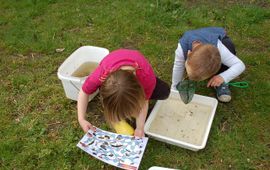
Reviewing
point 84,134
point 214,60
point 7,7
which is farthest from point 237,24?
point 7,7

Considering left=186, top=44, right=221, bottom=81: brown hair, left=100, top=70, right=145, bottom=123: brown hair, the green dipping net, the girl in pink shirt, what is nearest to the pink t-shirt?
the girl in pink shirt

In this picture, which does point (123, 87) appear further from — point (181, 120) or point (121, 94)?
point (181, 120)

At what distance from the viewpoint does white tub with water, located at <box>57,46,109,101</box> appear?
266 centimetres

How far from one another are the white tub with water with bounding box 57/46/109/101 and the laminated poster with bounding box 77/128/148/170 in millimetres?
457

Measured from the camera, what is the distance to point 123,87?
6.09 feet

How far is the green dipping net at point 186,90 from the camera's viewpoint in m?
2.58

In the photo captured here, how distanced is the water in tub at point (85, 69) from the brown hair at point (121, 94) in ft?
2.86

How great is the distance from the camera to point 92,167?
91.5 inches

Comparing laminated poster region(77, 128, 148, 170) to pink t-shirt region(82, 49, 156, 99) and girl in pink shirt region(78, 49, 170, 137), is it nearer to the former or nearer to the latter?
girl in pink shirt region(78, 49, 170, 137)

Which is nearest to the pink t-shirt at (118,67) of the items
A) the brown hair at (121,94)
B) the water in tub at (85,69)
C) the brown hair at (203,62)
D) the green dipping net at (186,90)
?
the brown hair at (121,94)

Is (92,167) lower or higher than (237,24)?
lower

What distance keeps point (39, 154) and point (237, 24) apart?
217 centimetres

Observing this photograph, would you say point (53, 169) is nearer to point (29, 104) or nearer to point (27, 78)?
point (29, 104)

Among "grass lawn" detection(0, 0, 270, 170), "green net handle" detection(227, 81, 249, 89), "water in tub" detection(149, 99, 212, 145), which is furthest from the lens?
"green net handle" detection(227, 81, 249, 89)
